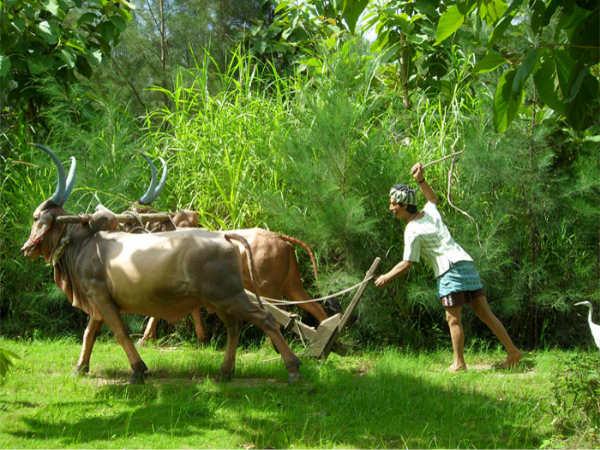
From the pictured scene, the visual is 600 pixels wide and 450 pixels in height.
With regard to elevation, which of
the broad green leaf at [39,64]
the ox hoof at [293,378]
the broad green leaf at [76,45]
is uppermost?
the broad green leaf at [76,45]

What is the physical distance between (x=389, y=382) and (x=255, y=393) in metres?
1.02

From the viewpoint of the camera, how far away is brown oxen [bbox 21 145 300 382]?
530 centimetres

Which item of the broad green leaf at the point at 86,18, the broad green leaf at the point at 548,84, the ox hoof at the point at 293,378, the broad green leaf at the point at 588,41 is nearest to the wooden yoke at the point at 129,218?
the ox hoof at the point at 293,378

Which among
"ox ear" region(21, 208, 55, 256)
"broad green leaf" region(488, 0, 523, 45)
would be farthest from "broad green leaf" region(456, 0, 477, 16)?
"ox ear" region(21, 208, 55, 256)

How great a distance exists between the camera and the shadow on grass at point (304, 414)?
4289mm

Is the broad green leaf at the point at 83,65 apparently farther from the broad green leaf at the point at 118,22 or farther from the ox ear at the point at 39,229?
the ox ear at the point at 39,229

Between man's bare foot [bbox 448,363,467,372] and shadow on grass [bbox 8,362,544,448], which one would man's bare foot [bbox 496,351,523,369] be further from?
shadow on grass [bbox 8,362,544,448]

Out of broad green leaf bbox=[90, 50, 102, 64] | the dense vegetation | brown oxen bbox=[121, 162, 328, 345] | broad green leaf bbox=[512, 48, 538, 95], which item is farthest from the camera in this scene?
broad green leaf bbox=[90, 50, 102, 64]

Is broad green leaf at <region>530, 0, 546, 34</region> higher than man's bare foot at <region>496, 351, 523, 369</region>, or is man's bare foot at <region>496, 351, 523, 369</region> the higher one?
broad green leaf at <region>530, 0, 546, 34</region>

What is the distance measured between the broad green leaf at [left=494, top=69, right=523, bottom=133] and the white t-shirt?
11.6 ft

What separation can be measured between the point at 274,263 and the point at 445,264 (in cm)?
155

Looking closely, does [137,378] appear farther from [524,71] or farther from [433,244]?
[524,71]

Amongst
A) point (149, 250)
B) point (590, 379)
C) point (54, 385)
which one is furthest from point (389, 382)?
point (54, 385)

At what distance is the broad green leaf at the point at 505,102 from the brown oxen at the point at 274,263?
403cm
